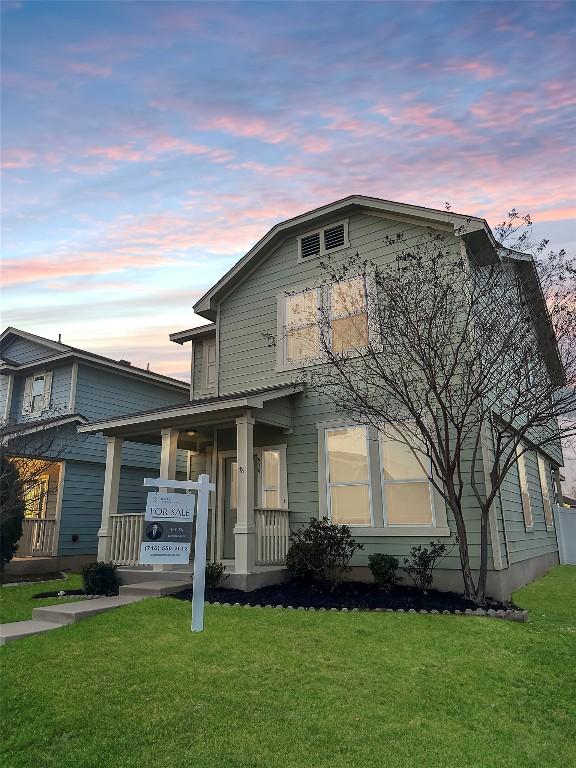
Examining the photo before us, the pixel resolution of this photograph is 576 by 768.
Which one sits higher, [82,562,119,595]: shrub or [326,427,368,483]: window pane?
[326,427,368,483]: window pane

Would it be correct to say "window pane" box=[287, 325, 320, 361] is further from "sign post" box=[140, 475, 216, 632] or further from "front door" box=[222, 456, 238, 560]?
"sign post" box=[140, 475, 216, 632]

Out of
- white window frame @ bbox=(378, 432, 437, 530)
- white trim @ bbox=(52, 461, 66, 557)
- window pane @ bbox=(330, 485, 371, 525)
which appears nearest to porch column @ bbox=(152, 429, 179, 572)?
window pane @ bbox=(330, 485, 371, 525)

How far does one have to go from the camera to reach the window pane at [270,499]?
10727 millimetres

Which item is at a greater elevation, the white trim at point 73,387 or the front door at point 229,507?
the white trim at point 73,387

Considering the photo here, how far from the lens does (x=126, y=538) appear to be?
34.5 feet

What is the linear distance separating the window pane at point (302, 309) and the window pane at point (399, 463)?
3268mm

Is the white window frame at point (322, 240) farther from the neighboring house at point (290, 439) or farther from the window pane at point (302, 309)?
the window pane at point (302, 309)

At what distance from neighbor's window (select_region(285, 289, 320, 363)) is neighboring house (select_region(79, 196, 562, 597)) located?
0.04 meters

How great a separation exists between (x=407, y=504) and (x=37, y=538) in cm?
1095

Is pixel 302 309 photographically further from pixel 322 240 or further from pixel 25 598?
pixel 25 598

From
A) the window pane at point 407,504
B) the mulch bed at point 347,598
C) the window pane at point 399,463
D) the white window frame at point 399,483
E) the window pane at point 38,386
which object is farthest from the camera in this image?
the window pane at point 38,386

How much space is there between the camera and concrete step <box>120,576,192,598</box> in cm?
841

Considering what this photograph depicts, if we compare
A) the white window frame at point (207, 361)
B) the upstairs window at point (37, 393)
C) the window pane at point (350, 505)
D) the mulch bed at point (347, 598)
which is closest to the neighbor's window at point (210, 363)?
the white window frame at point (207, 361)

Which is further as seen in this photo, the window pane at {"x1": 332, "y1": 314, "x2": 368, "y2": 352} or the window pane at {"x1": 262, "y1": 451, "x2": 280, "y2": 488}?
the window pane at {"x1": 262, "y1": 451, "x2": 280, "y2": 488}
